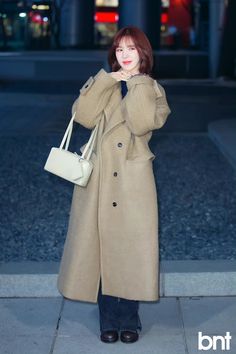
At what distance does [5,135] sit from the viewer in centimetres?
1306

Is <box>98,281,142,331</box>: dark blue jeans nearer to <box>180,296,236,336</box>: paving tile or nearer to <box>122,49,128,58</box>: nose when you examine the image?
<box>180,296,236,336</box>: paving tile

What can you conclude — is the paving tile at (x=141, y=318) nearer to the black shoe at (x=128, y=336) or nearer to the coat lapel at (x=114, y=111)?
the black shoe at (x=128, y=336)

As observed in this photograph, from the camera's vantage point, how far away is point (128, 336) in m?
4.92

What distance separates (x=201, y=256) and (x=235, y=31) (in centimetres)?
2033

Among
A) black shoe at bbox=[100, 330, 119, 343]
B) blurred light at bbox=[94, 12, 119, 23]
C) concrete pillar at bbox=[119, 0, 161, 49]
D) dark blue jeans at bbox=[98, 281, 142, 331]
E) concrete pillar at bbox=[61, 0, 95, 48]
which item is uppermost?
dark blue jeans at bbox=[98, 281, 142, 331]

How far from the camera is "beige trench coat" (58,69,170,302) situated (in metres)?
4.76

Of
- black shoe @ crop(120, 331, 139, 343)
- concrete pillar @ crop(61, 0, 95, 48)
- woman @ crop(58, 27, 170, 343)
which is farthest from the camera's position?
concrete pillar @ crop(61, 0, 95, 48)

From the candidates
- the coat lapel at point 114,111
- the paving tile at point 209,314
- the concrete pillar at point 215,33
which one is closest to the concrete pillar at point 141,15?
the concrete pillar at point 215,33

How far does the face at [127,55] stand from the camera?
184 inches

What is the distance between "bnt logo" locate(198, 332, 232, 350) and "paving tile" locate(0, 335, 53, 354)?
0.88 m

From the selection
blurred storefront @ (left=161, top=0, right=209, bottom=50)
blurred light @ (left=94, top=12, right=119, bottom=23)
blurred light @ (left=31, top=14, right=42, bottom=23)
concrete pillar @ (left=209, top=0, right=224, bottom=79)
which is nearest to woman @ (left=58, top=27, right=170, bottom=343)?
concrete pillar @ (left=209, top=0, right=224, bottom=79)

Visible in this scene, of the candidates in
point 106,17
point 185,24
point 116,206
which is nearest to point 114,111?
point 116,206

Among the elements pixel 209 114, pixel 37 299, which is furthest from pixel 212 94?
pixel 37 299

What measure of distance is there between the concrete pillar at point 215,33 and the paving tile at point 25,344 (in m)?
22.8
